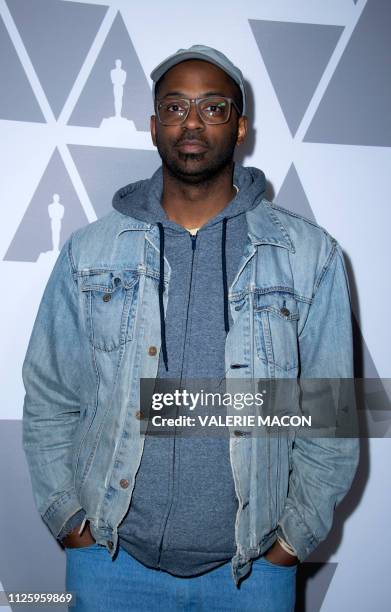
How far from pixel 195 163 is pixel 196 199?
0.13 metres

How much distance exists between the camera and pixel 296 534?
6.01ft

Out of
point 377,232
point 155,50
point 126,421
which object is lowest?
point 126,421

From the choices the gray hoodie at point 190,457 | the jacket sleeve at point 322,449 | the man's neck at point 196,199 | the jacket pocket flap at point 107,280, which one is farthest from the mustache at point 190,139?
the jacket sleeve at point 322,449

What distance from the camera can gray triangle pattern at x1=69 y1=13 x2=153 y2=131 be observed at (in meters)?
2.42

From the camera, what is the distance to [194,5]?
96.7 inches

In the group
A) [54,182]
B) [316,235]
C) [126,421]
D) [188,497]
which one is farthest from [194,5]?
[188,497]

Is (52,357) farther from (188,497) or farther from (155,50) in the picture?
(155,50)

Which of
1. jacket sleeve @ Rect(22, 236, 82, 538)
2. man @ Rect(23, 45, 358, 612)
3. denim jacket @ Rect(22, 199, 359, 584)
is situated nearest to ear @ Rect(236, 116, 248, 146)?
man @ Rect(23, 45, 358, 612)

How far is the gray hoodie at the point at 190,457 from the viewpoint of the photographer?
68.4 inches

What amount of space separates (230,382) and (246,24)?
1468 millimetres

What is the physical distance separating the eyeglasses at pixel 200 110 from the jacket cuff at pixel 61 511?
3.79 ft

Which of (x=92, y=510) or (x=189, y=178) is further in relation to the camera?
(x=189, y=178)

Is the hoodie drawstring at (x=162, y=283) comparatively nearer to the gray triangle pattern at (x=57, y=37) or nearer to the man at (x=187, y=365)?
the man at (x=187, y=365)

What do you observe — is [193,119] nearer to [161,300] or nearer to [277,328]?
[161,300]
